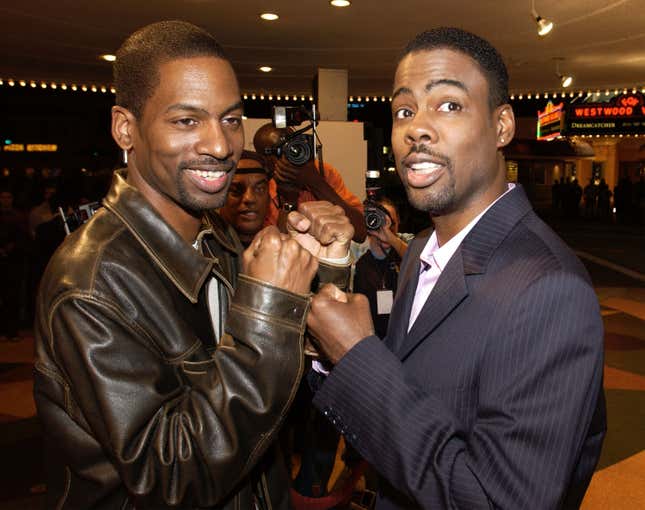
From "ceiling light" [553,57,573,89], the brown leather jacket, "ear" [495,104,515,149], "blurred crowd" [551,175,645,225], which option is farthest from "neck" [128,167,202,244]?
"blurred crowd" [551,175,645,225]

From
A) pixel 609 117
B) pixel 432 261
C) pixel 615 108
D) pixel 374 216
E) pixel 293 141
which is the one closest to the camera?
pixel 432 261

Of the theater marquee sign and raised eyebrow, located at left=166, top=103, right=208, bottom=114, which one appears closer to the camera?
raised eyebrow, located at left=166, top=103, right=208, bottom=114

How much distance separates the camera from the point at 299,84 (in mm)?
10734

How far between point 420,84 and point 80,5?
5.31 metres

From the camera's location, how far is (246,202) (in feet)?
11.3

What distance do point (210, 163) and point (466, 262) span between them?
26.0 inches

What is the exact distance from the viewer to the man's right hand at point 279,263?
119 centimetres

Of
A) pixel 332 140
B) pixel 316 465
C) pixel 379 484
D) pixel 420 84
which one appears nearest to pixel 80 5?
pixel 332 140

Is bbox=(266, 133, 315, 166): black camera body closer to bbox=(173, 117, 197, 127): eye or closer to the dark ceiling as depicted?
bbox=(173, 117, 197, 127): eye

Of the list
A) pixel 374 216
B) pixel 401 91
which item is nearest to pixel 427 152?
pixel 401 91

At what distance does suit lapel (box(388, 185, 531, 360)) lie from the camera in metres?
1.21

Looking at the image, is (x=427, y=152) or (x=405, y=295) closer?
(x=427, y=152)

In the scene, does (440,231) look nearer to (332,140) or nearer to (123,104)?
(123,104)

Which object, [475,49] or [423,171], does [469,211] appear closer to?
[423,171]
